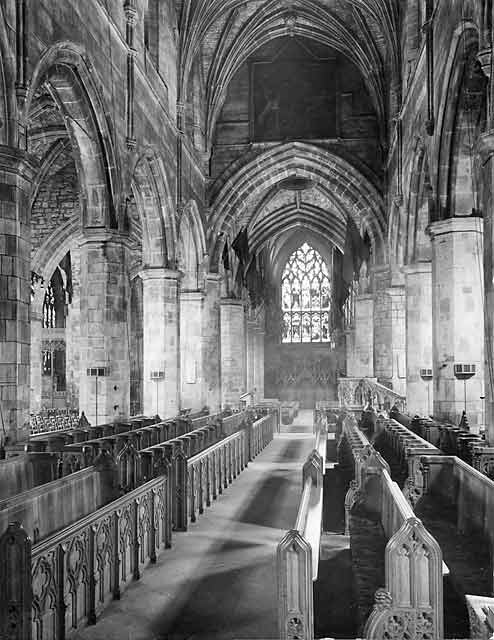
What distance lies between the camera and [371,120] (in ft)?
78.4

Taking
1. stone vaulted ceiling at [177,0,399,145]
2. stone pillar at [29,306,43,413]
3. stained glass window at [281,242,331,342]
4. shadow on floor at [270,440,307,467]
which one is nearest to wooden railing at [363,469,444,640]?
shadow on floor at [270,440,307,467]

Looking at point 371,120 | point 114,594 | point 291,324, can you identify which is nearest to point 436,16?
point 371,120

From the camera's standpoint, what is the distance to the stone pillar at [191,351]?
2248cm

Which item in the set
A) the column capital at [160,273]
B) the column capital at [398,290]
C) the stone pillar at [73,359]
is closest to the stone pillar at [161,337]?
the column capital at [160,273]

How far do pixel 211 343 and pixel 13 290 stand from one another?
612 inches

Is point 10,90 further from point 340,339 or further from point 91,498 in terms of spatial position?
point 340,339

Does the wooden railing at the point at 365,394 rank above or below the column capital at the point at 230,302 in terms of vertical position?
below

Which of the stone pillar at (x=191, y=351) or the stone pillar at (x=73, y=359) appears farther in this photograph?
the stone pillar at (x=73, y=359)

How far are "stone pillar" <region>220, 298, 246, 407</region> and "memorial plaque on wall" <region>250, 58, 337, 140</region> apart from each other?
9079mm

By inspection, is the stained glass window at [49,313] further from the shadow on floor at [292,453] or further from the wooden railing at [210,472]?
the wooden railing at [210,472]

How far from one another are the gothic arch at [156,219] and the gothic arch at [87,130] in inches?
163

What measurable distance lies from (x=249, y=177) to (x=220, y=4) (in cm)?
565

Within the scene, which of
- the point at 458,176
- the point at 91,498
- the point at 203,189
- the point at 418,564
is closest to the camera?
the point at 418,564

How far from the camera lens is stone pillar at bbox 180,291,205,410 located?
885 inches
